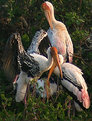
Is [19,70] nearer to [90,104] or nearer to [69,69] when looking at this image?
[69,69]

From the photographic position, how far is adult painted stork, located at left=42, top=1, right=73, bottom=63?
695 centimetres

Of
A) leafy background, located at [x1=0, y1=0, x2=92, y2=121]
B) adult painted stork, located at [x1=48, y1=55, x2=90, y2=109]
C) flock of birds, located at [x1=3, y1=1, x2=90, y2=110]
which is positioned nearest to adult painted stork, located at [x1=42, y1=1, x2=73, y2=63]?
flock of birds, located at [x1=3, y1=1, x2=90, y2=110]

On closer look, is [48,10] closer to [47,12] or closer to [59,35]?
[47,12]

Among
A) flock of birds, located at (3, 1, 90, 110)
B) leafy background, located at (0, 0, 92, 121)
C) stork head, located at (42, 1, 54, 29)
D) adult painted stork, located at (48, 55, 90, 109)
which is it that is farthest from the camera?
stork head, located at (42, 1, 54, 29)

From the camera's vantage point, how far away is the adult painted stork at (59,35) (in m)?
6.95

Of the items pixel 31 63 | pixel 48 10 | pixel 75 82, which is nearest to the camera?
pixel 31 63

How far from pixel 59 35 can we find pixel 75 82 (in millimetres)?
1093

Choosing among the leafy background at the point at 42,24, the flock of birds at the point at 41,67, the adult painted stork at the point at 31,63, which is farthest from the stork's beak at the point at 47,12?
the adult painted stork at the point at 31,63

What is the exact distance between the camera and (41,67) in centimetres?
624

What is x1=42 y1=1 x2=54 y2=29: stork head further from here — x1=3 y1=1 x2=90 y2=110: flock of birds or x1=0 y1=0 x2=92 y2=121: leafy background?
x1=0 y1=0 x2=92 y2=121: leafy background

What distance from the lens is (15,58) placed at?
6.03m

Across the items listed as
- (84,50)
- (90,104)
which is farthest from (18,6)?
(90,104)

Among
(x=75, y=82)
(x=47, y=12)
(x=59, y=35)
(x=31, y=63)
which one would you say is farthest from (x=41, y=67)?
(x=47, y=12)

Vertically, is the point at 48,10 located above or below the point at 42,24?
above
